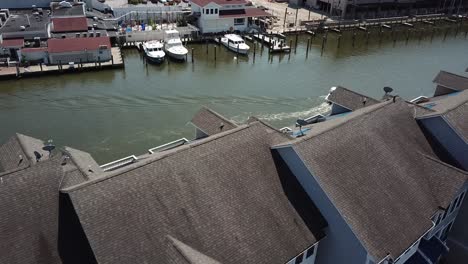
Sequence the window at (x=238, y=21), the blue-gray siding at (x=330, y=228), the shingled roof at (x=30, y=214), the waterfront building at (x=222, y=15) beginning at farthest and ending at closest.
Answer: the window at (x=238, y=21)
the waterfront building at (x=222, y=15)
the blue-gray siding at (x=330, y=228)
the shingled roof at (x=30, y=214)

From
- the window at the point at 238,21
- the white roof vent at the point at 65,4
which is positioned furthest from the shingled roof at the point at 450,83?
the white roof vent at the point at 65,4

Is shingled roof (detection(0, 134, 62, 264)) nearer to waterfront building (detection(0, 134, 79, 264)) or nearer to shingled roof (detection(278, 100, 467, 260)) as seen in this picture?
waterfront building (detection(0, 134, 79, 264))

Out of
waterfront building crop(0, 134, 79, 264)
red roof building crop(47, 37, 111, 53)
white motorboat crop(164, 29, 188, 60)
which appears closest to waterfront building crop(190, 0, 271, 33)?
white motorboat crop(164, 29, 188, 60)

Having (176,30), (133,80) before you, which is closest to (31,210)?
(133,80)

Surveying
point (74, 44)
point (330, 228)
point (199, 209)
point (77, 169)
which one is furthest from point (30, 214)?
point (74, 44)

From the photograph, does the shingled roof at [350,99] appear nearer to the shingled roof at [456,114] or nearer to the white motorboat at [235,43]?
the shingled roof at [456,114]

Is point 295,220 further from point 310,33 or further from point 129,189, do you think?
point 310,33

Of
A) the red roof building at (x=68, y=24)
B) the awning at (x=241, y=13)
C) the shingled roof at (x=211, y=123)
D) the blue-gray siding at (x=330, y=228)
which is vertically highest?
the awning at (x=241, y=13)
